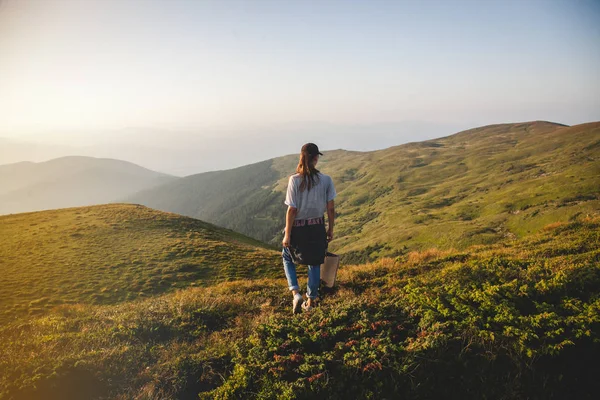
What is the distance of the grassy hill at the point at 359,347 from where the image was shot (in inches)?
209

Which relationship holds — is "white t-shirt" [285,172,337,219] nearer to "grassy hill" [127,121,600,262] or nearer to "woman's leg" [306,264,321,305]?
"woman's leg" [306,264,321,305]

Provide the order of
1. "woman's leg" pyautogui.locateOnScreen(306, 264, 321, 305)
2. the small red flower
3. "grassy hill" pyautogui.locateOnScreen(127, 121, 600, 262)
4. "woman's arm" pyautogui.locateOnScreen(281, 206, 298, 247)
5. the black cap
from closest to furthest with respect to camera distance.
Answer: the small red flower → the black cap → "woman's arm" pyautogui.locateOnScreen(281, 206, 298, 247) → "woman's leg" pyautogui.locateOnScreen(306, 264, 321, 305) → "grassy hill" pyautogui.locateOnScreen(127, 121, 600, 262)

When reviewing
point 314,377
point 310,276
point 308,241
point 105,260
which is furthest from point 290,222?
point 105,260

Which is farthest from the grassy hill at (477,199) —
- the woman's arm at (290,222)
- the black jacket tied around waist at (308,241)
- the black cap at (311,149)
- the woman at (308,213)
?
the black cap at (311,149)

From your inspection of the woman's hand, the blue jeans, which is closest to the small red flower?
the blue jeans

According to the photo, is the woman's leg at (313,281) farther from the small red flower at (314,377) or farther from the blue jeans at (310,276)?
the small red flower at (314,377)

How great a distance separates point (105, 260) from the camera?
105 feet

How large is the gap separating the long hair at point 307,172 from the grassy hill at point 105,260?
21.9 meters

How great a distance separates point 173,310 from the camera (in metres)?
9.34

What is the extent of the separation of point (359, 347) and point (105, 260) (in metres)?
33.9

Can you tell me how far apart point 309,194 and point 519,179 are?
13732cm

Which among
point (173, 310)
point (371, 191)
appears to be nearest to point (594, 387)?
point (173, 310)

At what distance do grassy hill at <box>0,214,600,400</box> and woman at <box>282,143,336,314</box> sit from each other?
1347 millimetres

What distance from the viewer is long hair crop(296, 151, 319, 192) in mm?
8000
